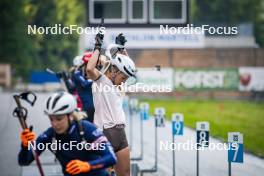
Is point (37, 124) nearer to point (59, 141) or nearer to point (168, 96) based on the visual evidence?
point (59, 141)

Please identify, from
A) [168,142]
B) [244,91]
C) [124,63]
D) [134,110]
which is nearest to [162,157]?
[168,142]

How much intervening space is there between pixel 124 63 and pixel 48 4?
55.5 m

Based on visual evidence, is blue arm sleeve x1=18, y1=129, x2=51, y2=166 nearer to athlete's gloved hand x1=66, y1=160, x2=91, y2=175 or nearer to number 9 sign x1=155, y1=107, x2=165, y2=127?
athlete's gloved hand x1=66, y1=160, x2=91, y2=175

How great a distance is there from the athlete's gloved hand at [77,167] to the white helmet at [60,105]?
0.43 m

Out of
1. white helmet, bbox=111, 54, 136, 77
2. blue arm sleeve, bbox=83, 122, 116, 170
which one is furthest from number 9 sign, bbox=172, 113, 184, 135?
blue arm sleeve, bbox=83, 122, 116, 170

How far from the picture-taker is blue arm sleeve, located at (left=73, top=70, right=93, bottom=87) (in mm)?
11188

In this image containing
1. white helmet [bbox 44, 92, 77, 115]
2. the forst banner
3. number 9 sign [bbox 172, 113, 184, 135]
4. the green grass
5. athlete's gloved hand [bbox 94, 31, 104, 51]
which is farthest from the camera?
the forst banner

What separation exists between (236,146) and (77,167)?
3.62 meters

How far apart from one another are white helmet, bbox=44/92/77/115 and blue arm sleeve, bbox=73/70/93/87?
17.0 ft

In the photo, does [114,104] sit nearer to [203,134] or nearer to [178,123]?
[203,134]

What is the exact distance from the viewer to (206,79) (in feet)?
138

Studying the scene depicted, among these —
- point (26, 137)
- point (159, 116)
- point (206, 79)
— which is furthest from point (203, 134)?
point (206, 79)

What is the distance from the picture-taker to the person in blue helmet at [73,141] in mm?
5793

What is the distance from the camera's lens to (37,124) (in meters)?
20.5
